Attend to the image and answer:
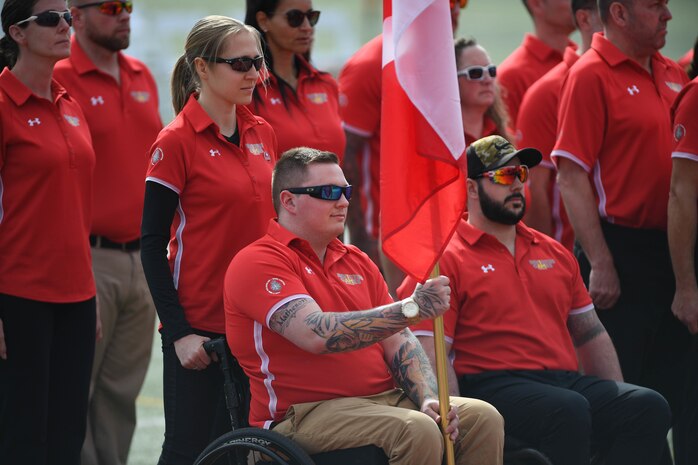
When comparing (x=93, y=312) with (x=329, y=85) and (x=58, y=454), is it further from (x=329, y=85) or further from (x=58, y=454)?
(x=329, y=85)

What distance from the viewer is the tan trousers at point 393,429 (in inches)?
169

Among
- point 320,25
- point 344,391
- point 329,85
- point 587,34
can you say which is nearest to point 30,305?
point 344,391

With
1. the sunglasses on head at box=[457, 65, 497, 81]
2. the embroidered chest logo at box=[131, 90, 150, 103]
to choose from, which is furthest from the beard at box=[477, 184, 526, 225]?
the embroidered chest logo at box=[131, 90, 150, 103]

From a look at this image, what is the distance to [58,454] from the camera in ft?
17.6

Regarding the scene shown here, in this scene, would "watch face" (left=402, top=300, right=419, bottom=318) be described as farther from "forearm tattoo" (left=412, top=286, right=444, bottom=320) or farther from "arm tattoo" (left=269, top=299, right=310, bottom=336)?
"arm tattoo" (left=269, top=299, right=310, bottom=336)

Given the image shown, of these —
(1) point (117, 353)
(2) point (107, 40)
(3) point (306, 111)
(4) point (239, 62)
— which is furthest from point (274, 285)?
(2) point (107, 40)

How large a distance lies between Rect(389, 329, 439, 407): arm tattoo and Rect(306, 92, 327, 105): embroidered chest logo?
183 cm

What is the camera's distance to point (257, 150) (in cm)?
518

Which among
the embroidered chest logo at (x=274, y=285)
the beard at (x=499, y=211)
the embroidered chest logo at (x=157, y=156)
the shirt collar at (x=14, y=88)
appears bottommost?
the beard at (x=499, y=211)

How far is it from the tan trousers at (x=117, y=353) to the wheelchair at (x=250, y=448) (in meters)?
1.63

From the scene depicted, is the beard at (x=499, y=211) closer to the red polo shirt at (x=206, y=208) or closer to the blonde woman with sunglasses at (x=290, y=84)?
the blonde woman with sunglasses at (x=290, y=84)

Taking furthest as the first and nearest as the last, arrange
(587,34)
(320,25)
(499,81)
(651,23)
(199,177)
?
(320,25) → (499,81) → (587,34) → (651,23) → (199,177)

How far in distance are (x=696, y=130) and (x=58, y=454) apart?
3.26 metres

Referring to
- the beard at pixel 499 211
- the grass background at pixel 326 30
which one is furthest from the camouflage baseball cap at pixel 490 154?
the grass background at pixel 326 30
